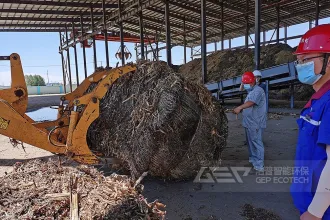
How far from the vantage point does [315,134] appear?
141cm

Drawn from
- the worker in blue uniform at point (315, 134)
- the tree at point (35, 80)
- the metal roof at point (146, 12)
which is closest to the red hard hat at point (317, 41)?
the worker in blue uniform at point (315, 134)

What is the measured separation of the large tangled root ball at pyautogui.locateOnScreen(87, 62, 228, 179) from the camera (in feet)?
10.9

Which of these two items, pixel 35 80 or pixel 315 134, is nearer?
pixel 315 134

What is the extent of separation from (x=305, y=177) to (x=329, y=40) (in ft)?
2.49

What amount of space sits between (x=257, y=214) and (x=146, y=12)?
16.4m

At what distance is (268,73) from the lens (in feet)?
28.1

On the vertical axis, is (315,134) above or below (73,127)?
above

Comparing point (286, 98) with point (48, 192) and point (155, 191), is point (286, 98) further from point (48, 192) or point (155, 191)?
point (48, 192)

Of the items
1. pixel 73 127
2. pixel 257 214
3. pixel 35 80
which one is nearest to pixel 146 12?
pixel 73 127

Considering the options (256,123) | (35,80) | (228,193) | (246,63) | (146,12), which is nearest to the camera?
(228,193)

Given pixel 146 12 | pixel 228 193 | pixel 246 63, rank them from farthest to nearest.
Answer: pixel 146 12 < pixel 246 63 < pixel 228 193

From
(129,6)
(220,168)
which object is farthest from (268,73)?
(129,6)

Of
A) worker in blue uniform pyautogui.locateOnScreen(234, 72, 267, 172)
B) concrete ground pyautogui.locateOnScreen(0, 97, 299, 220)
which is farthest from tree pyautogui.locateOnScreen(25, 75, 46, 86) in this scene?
worker in blue uniform pyautogui.locateOnScreen(234, 72, 267, 172)

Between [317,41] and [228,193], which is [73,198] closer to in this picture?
[228,193]
